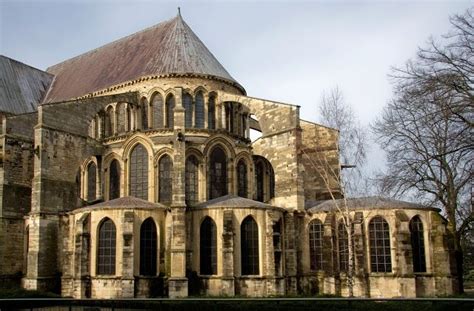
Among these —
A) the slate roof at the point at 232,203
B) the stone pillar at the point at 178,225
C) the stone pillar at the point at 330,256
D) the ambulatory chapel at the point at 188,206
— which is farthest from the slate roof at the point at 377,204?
the stone pillar at the point at 178,225

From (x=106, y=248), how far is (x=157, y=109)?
9.98 metres

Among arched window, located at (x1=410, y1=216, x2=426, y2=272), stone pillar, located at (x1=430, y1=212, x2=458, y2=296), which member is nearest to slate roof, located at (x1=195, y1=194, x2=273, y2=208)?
arched window, located at (x1=410, y1=216, x2=426, y2=272)

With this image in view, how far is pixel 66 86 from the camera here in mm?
40969

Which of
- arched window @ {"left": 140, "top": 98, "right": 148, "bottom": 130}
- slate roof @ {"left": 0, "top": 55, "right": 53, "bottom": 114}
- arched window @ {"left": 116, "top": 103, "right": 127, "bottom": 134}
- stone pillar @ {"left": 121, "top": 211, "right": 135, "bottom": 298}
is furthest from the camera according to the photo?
slate roof @ {"left": 0, "top": 55, "right": 53, "bottom": 114}

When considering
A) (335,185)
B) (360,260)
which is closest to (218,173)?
(335,185)

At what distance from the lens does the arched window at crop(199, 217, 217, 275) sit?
26594mm

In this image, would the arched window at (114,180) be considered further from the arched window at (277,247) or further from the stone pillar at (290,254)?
the stone pillar at (290,254)

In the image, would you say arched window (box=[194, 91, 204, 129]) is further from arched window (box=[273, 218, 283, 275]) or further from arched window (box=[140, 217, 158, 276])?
arched window (box=[273, 218, 283, 275])

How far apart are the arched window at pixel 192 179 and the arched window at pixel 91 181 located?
6.12m

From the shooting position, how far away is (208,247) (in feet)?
88.1

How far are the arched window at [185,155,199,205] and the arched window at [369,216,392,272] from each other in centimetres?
952

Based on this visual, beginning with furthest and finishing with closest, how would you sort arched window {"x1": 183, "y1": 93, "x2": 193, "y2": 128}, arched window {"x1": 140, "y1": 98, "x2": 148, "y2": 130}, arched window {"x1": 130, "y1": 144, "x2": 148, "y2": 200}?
arched window {"x1": 140, "y1": 98, "x2": 148, "y2": 130} → arched window {"x1": 183, "y1": 93, "x2": 193, "y2": 128} → arched window {"x1": 130, "y1": 144, "x2": 148, "y2": 200}

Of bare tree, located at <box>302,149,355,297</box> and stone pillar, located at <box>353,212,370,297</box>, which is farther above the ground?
bare tree, located at <box>302,149,355,297</box>

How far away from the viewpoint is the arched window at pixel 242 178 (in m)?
31.7
